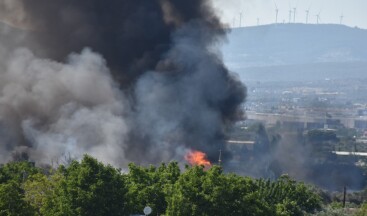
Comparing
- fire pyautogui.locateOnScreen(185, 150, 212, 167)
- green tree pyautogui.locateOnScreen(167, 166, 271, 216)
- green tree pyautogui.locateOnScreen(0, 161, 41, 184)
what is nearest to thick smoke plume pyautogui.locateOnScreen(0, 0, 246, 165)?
fire pyautogui.locateOnScreen(185, 150, 212, 167)

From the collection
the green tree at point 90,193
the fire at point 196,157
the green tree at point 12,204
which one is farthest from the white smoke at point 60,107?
the green tree at point 12,204

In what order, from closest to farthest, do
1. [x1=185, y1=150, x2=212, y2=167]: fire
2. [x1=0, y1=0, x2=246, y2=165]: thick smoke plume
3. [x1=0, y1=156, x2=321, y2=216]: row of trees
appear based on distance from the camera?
[x1=0, y1=156, x2=321, y2=216]: row of trees < [x1=185, y1=150, x2=212, y2=167]: fire < [x1=0, y1=0, x2=246, y2=165]: thick smoke plume

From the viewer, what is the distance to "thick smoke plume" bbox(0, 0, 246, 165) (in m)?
69.0

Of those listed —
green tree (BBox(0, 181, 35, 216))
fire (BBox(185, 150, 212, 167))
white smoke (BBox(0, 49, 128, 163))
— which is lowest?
green tree (BBox(0, 181, 35, 216))

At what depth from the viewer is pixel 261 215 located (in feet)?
120

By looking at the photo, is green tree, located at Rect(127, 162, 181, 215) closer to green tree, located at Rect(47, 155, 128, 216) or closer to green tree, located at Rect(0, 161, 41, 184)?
green tree, located at Rect(47, 155, 128, 216)

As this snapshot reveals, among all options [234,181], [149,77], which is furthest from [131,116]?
[234,181]

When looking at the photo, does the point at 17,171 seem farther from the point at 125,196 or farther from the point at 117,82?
the point at 117,82

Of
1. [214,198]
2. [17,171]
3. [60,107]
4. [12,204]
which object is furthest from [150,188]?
[60,107]

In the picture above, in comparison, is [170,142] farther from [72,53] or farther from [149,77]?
[72,53]

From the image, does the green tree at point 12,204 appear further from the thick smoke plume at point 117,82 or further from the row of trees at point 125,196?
the thick smoke plume at point 117,82

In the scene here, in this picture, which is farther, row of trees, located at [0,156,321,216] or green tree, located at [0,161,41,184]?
green tree, located at [0,161,41,184]

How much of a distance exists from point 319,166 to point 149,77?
36.4m

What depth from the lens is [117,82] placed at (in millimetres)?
74250
